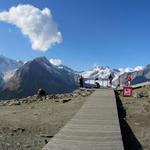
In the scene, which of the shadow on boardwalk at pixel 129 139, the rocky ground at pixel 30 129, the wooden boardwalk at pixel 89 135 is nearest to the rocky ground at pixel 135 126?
the shadow on boardwalk at pixel 129 139

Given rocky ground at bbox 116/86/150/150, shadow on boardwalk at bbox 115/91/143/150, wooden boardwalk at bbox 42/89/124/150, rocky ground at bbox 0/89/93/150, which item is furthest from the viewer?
rocky ground at bbox 116/86/150/150

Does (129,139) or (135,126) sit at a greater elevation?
(135,126)

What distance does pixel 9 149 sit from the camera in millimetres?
8391

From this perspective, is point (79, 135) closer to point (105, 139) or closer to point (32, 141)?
point (105, 139)

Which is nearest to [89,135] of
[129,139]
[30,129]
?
[129,139]

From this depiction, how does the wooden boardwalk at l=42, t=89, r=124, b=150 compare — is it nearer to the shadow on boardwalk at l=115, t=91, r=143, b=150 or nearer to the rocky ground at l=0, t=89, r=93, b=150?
the shadow on boardwalk at l=115, t=91, r=143, b=150

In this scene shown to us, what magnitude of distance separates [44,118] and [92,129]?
6100 millimetres

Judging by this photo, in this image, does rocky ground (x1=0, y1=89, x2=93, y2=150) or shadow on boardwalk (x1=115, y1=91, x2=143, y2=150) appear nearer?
shadow on boardwalk (x1=115, y1=91, x2=143, y2=150)

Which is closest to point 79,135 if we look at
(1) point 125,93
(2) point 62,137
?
(2) point 62,137

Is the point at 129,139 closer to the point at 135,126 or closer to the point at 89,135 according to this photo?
the point at 135,126

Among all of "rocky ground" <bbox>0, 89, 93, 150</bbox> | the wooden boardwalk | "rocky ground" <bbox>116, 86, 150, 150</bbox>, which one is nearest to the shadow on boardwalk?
"rocky ground" <bbox>116, 86, 150, 150</bbox>

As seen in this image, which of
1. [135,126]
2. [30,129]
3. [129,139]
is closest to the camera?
[129,139]

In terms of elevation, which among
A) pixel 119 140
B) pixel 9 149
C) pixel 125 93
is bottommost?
pixel 9 149

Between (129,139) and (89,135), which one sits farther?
(129,139)
